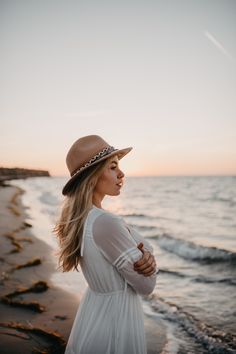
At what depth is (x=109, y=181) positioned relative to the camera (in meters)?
2.20

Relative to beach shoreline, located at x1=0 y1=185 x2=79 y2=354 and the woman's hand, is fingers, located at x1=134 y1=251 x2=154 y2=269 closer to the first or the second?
the woman's hand

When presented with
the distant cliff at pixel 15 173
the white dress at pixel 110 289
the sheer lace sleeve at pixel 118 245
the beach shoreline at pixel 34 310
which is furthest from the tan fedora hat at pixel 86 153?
the distant cliff at pixel 15 173

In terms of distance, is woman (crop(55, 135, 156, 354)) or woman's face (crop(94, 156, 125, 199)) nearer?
woman (crop(55, 135, 156, 354))

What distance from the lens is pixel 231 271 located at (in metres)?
10.0

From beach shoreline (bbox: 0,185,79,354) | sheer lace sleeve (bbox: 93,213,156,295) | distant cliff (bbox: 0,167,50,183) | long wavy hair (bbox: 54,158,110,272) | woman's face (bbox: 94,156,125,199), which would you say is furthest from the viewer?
distant cliff (bbox: 0,167,50,183)

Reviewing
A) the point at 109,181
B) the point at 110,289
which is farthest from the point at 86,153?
the point at 110,289

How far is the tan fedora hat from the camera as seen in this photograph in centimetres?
216

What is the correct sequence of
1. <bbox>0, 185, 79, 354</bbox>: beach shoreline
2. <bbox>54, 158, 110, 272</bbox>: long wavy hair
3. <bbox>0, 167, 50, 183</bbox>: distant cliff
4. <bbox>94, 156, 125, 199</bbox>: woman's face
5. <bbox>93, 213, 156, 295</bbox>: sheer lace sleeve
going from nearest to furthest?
<bbox>93, 213, 156, 295</bbox>: sheer lace sleeve → <bbox>54, 158, 110, 272</bbox>: long wavy hair → <bbox>94, 156, 125, 199</bbox>: woman's face → <bbox>0, 185, 79, 354</bbox>: beach shoreline → <bbox>0, 167, 50, 183</bbox>: distant cliff

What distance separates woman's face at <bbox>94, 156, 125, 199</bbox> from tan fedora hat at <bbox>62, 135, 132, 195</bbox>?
0.08m

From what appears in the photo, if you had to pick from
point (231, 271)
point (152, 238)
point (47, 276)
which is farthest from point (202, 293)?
point (152, 238)

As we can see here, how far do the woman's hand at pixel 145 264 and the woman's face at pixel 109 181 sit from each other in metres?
0.45

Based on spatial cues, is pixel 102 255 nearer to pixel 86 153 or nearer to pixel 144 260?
pixel 144 260

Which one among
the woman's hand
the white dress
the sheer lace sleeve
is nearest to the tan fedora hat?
the white dress

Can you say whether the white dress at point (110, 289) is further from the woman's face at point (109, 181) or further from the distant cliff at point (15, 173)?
the distant cliff at point (15, 173)
